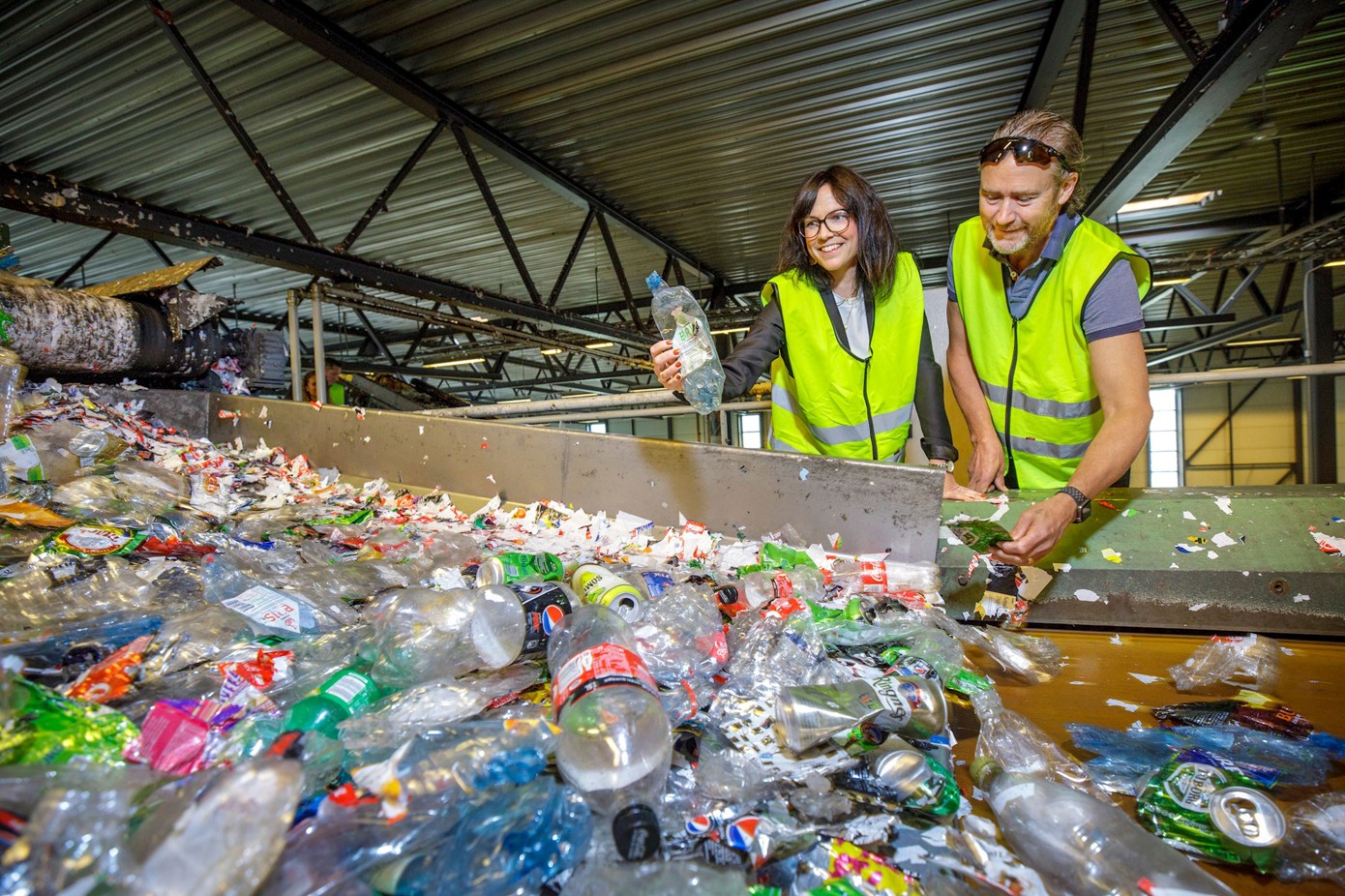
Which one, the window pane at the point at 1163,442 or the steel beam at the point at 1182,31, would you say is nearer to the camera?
the steel beam at the point at 1182,31

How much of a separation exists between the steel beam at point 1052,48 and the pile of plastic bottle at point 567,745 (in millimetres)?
4329

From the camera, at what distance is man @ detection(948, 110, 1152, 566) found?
5.50ft

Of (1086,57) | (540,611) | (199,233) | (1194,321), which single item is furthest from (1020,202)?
(1194,321)

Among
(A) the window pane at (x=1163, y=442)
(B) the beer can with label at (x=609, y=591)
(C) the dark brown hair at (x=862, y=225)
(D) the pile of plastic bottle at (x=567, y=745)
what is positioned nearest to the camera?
(D) the pile of plastic bottle at (x=567, y=745)

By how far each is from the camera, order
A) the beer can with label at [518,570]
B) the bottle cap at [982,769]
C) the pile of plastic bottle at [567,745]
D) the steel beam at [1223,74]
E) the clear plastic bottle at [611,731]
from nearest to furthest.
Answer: the pile of plastic bottle at [567,745] < the clear plastic bottle at [611,731] < the bottle cap at [982,769] < the beer can with label at [518,570] < the steel beam at [1223,74]

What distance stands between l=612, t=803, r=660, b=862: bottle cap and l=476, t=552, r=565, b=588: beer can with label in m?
0.85

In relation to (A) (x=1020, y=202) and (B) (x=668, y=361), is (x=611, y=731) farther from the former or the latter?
(A) (x=1020, y=202)

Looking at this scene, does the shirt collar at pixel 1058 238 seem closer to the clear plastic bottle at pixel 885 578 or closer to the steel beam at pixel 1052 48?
the clear plastic bottle at pixel 885 578

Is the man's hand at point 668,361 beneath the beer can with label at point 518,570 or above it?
above

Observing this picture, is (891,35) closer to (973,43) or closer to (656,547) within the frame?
(973,43)

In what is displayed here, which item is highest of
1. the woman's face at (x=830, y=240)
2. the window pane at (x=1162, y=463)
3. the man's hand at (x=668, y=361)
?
the woman's face at (x=830, y=240)

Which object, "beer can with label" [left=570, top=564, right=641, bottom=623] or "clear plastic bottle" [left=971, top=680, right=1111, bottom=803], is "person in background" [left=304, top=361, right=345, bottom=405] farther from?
"clear plastic bottle" [left=971, top=680, right=1111, bottom=803]

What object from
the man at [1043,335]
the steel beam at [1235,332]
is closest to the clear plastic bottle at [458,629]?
the man at [1043,335]

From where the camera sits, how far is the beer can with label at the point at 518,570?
1.61 meters
